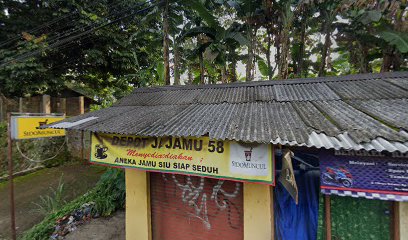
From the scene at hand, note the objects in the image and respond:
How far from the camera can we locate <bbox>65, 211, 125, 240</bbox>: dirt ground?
18.2 feet

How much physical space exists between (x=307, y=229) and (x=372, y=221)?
96 centimetres

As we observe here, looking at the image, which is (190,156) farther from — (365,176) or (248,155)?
(365,176)

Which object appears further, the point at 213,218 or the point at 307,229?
the point at 213,218

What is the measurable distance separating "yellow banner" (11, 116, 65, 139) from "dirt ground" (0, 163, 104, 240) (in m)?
2.98

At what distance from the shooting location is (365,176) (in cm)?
296

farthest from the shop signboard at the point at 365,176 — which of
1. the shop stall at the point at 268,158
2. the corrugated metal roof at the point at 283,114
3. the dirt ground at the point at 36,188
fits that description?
the dirt ground at the point at 36,188

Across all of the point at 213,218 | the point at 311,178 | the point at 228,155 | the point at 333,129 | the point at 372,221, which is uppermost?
the point at 333,129

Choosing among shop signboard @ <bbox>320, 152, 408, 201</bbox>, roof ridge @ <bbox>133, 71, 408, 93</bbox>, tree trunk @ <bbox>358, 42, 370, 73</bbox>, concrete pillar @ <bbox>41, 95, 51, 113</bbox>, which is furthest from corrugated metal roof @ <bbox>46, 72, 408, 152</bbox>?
concrete pillar @ <bbox>41, 95, 51, 113</bbox>

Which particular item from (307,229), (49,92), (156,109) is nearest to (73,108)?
(49,92)

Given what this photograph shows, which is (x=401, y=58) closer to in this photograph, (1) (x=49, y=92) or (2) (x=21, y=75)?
(2) (x=21, y=75)

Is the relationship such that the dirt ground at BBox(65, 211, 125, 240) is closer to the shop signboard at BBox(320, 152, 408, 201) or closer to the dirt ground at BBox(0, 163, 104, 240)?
the dirt ground at BBox(0, 163, 104, 240)

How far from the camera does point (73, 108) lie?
11.6 metres

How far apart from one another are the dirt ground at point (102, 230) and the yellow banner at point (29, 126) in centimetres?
262

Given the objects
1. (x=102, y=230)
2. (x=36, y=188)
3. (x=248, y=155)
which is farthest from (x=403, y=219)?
(x=36, y=188)
